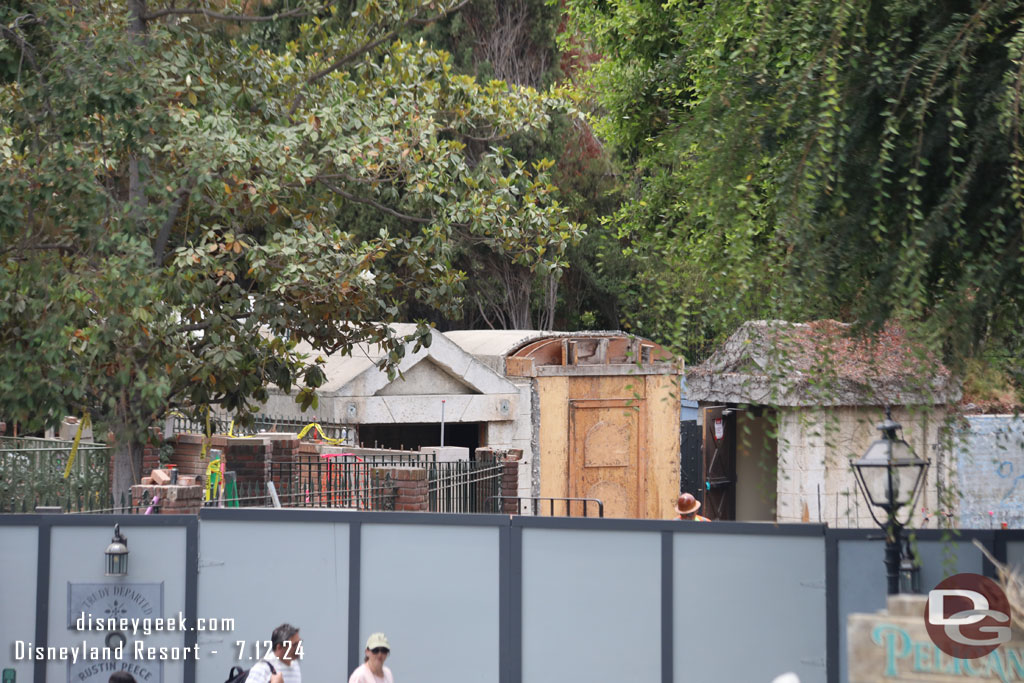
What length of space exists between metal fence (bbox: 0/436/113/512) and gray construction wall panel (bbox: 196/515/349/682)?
3.76m

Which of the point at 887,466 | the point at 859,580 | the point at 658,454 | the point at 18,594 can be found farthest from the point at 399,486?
the point at 658,454

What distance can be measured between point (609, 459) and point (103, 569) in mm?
11007

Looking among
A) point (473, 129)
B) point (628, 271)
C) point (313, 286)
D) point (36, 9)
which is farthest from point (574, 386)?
point (628, 271)

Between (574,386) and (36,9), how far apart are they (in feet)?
35.8

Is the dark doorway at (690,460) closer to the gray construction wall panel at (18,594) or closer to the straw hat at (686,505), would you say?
the straw hat at (686,505)

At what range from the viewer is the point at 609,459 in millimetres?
18719

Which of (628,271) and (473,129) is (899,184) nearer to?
(473,129)

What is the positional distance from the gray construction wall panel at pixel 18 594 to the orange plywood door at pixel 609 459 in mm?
10759

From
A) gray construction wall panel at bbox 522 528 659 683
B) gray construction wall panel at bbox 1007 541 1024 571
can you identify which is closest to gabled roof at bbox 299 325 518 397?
gray construction wall panel at bbox 522 528 659 683

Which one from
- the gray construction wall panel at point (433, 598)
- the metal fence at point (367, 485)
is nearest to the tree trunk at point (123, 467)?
the metal fence at point (367, 485)

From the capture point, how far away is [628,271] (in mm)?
35375

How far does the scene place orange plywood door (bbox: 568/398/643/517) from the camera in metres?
18.6

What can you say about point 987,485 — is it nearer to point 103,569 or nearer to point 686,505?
point 686,505

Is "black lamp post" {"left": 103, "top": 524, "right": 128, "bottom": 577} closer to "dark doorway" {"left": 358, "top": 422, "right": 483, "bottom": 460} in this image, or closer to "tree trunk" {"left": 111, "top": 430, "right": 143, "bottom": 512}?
"tree trunk" {"left": 111, "top": 430, "right": 143, "bottom": 512}
